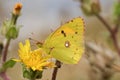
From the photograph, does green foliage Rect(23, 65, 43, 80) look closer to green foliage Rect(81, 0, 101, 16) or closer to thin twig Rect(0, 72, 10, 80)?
thin twig Rect(0, 72, 10, 80)

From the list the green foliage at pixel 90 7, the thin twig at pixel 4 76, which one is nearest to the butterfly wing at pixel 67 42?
the thin twig at pixel 4 76

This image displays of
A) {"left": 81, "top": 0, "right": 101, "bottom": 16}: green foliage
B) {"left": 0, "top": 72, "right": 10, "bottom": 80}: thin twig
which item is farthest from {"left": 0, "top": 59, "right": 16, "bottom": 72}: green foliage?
{"left": 81, "top": 0, "right": 101, "bottom": 16}: green foliage

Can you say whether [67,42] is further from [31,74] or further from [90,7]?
[90,7]

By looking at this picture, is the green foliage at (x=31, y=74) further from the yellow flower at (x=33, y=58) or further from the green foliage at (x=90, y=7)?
the green foliage at (x=90, y=7)

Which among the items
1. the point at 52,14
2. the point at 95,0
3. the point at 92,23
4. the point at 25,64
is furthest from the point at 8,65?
the point at 92,23

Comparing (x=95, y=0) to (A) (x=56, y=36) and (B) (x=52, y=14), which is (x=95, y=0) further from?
(B) (x=52, y=14)
